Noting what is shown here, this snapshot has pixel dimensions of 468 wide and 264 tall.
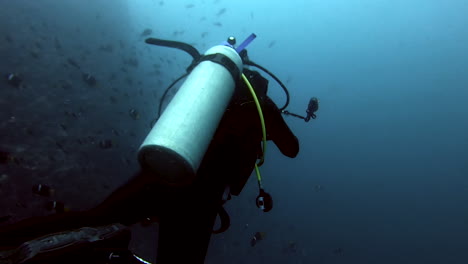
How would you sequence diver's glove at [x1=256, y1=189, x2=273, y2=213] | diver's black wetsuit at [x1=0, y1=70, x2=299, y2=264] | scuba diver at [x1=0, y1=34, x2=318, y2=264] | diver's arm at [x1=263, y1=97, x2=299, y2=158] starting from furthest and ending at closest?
diver's arm at [x1=263, y1=97, x2=299, y2=158], diver's glove at [x1=256, y1=189, x2=273, y2=213], diver's black wetsuit at [x1=0, y1=70, x2=299, y2=264], scuba diver at [x1=0, y1=34, x2=318, y2=264]

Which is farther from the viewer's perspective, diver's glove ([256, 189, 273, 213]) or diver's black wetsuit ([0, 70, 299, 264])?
diver's glove ([256, 189, 273, 213])

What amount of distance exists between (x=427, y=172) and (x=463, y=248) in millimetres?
46104

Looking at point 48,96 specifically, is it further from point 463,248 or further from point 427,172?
point 427,172

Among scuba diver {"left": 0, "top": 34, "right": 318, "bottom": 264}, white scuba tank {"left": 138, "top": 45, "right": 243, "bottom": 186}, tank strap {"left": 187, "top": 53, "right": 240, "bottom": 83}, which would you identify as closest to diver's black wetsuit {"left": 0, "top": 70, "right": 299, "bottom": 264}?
scuba diver {"left": 0, "top": 34, "right": 318, "bottom": 264}

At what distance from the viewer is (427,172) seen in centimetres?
9581

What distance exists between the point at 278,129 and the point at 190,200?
1.26 m

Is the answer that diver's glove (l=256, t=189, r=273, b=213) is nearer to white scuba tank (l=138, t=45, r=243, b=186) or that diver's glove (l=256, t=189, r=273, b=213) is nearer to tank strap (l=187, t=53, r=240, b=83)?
white scuba tank (l=138, t=45, r=243, b=186)

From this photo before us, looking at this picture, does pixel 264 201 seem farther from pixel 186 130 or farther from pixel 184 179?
pixel 186 130

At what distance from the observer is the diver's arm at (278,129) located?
3225 millimetres

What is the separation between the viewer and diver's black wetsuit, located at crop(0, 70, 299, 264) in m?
2.65

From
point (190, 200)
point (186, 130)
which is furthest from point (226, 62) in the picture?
point (190, 200)

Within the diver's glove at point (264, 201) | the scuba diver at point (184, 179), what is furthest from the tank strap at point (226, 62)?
the diver's glove at point (264, 201)

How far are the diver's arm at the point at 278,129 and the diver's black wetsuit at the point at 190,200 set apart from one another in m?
0.02

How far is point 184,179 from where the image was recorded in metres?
2.33
